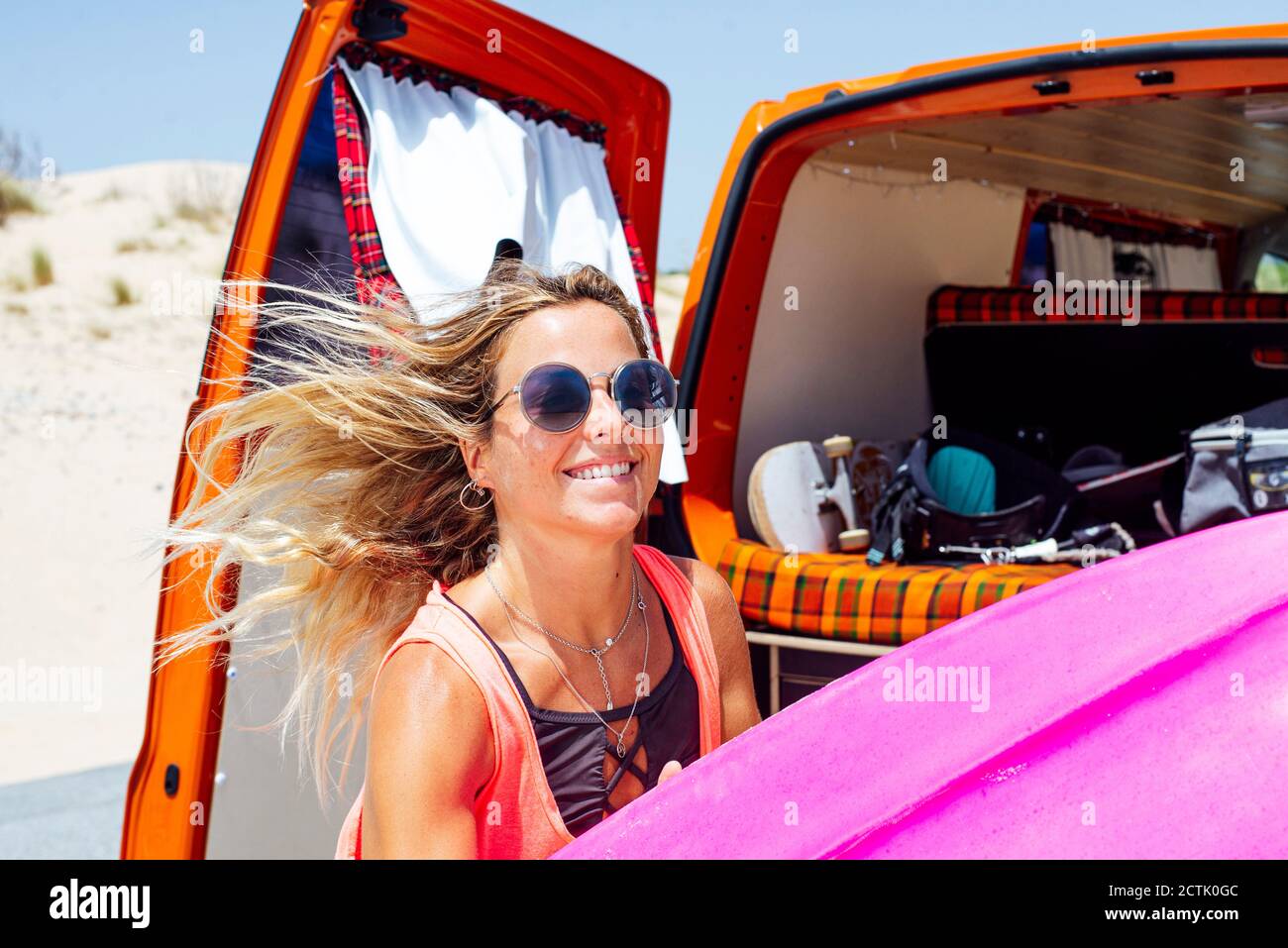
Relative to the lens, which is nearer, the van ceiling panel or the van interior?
the van ceiling panel

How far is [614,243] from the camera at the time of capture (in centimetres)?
338

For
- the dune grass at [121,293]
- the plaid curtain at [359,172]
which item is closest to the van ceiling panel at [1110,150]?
the plaid curtain at [359,172]

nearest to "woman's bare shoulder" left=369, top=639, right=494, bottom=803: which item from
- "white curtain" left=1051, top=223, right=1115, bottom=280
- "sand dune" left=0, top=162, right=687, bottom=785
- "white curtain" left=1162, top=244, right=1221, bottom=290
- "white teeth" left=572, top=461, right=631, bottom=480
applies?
"white teeth" left=572, top=461, right=631, bottom=480

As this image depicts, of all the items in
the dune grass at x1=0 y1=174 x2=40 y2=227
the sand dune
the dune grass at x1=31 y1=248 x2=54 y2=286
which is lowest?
the sand dune

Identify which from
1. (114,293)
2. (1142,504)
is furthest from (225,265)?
(114,293)

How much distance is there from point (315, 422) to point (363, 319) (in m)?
0.18

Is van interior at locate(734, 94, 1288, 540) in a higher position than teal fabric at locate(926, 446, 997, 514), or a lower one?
higher

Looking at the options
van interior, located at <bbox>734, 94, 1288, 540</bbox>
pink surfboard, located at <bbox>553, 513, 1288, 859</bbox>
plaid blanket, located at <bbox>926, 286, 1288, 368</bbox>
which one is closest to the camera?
pink surfboard, located at <bbox>553, 513, 1288, 859</bbox>

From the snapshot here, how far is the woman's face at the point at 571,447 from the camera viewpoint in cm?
169

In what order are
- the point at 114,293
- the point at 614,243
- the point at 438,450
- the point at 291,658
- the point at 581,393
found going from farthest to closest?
1. the point at 114,293
2. the point at 614,243
3. the point at 291,658
4. the point at 438,450
5. the point at 581,393

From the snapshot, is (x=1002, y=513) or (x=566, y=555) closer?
(x=566, y=555)

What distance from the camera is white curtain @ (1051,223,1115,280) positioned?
253 inches

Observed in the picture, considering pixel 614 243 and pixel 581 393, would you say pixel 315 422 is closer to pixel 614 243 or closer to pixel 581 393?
pixel 581 393

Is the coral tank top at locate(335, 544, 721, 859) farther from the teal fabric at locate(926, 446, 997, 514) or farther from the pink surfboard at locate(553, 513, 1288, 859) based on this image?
the teal fabric at locate(926, 446, 997, 514)
